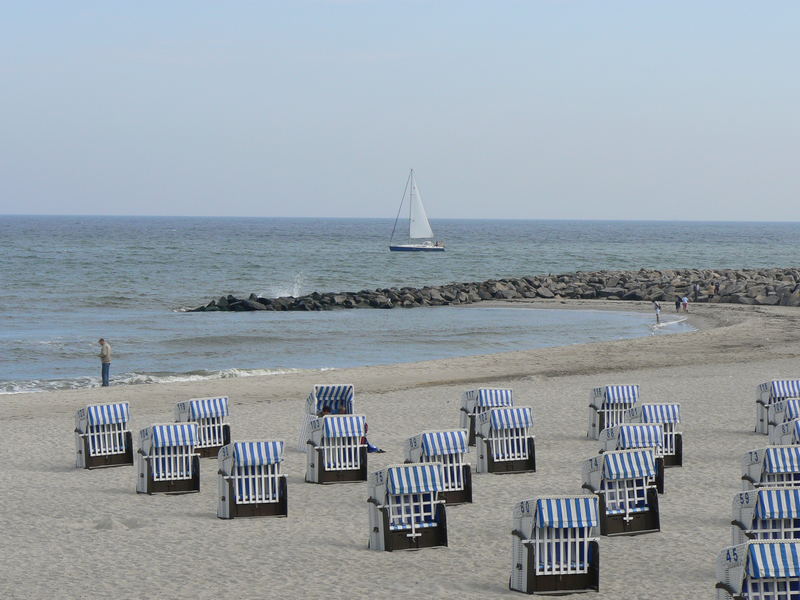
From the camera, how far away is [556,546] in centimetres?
1013

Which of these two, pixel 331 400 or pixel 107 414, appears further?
pixel 331 400

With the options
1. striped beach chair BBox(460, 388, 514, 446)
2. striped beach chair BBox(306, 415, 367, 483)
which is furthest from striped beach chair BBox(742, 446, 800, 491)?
striped beach chair BBox(460, 388, 514, 446)

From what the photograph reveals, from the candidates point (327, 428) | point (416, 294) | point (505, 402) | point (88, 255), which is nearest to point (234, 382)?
point (505, 402)

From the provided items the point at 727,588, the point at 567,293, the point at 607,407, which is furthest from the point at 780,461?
the point at 567,293

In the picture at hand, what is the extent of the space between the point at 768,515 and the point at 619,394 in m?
8.33

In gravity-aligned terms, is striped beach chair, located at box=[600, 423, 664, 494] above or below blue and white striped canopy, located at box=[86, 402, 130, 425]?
above

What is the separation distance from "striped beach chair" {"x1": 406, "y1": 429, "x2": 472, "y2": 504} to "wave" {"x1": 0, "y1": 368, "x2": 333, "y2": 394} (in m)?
16.5

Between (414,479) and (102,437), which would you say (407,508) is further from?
(102,437)

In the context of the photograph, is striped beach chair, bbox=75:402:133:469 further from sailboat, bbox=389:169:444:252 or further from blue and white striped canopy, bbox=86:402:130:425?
sailboat, bbox=389:169:444:252

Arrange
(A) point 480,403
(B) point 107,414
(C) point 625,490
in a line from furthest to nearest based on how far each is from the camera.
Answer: (A) point 480,403 → (B) point 107,414 → (C) point 625,490

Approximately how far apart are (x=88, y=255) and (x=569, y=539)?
105 meters

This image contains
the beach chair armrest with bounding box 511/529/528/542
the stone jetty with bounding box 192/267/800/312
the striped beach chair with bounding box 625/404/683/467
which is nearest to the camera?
the beach chair armrest with bounding box 511/529/528/542

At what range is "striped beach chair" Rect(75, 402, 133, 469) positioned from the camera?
1641cm

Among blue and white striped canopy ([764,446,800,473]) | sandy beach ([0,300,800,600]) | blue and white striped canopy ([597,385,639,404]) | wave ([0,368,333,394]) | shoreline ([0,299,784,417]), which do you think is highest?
blue and white striped canopy ([764,446,800,473])
